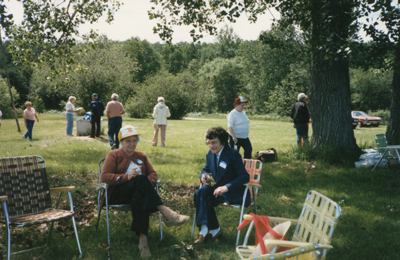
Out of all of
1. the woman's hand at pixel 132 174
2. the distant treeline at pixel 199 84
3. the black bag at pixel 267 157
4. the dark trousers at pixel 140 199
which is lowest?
the black bag at pixel 267 157

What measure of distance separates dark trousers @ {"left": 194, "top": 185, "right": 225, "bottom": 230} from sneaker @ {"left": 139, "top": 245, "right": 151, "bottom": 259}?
0.74 m

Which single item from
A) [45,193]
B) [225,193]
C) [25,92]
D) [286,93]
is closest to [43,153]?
[45,193]

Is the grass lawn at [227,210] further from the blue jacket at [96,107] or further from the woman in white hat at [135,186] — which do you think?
the blue jacket at [96,107]

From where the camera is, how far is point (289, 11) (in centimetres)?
881

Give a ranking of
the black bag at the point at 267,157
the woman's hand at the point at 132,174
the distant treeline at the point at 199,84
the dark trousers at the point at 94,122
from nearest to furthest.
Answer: the woman's hand at the point at 132,174, the black bag at the point at 267,157, the dark trousers at the point at 94,122, the distant treeline at the point at 199,84

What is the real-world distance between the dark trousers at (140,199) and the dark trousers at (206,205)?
1.75 ft

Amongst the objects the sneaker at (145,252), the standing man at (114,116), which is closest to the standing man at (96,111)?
the standing man at (114,116)

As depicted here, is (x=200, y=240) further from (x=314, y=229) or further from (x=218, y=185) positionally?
(x=314, y=229)

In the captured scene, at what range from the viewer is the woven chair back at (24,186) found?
4.02 meters

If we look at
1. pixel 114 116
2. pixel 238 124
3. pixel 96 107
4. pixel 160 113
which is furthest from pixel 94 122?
pixel 238 124

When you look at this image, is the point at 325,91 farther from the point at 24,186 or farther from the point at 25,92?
the point at 25,92

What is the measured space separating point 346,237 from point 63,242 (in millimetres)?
3706

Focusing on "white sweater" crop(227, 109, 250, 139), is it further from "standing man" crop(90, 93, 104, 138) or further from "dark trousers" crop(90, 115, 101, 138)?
"dark trousers" crop(90, 115, 101, 138)

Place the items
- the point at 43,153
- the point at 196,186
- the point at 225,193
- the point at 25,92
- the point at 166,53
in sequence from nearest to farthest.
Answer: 1. the point at 225,193
2. the point at 196,186
3. the point at 43,153
4. the point at 25,92
5. the point at 166,53
